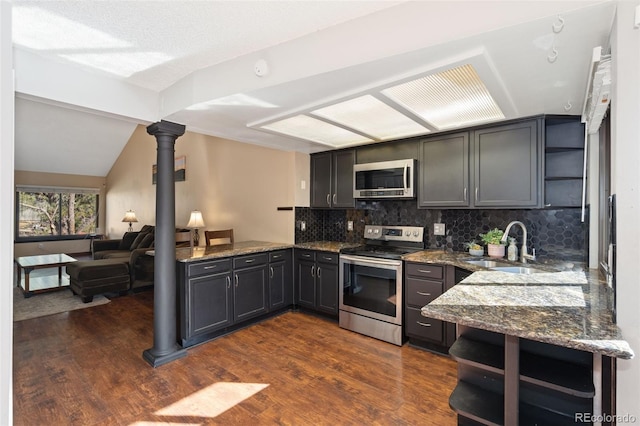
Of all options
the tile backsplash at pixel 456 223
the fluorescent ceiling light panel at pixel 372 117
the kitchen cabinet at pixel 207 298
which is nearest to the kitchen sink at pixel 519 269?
the tile backsplash at pixel 456 223

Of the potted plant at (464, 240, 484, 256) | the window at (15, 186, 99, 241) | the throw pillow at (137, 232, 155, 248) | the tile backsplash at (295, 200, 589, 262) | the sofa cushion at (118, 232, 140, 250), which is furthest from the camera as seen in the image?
the window at (15, 186, 99, 241)

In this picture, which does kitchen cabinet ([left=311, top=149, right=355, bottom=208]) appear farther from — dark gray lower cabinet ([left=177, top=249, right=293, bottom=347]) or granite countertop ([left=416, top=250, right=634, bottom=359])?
granite countertop ([left=416, top=250, right=634, bottom=359])

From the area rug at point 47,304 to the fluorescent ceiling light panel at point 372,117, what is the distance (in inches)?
173

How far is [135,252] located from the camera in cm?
506

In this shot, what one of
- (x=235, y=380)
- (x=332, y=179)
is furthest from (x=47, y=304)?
(x=332, y=179)

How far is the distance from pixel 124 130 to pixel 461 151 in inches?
307

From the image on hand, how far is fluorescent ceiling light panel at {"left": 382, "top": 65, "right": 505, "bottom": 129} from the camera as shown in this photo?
1.86 m

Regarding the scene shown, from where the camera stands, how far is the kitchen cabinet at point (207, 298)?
3045 millimetres

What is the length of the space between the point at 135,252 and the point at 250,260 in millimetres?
2649

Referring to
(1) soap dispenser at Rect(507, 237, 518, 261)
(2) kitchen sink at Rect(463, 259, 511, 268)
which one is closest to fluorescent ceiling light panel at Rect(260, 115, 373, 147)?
(2) kitchen sink at Rect(463, 259, 511, 268)

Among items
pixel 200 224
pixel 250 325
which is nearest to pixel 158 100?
pixel 200 224

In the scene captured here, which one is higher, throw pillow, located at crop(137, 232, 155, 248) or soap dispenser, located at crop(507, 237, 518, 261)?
soap dispenser, located at crop(507, 237, 518, 261)

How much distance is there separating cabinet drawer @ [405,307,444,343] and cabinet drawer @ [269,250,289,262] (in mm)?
1678

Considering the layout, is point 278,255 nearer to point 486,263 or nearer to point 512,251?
point 486,263
